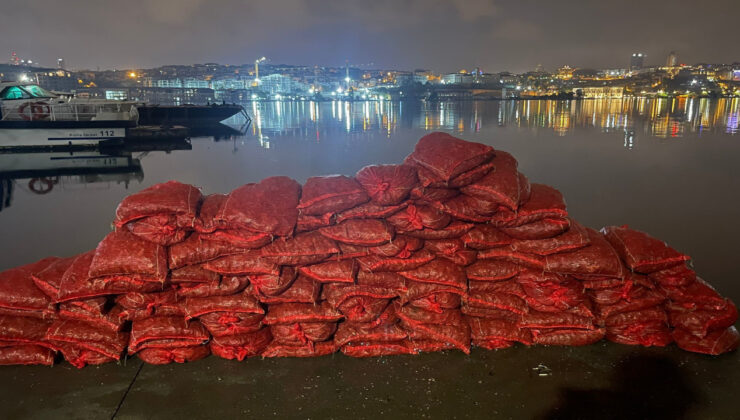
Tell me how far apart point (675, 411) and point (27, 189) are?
14286mm

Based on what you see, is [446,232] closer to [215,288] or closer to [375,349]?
[375,349]

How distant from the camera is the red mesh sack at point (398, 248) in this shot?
3.50 meters

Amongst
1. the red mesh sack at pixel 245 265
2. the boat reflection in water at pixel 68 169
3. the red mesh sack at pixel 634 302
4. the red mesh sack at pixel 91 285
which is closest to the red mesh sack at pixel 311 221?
the red mesh sack at pixel 245 265

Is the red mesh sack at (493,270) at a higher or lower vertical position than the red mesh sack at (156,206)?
lower

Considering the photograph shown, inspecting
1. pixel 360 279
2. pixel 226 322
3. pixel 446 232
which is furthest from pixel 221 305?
pixel 446 232

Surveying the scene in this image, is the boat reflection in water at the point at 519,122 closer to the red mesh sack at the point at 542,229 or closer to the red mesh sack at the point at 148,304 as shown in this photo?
the red mesh sack at the point at 542,229

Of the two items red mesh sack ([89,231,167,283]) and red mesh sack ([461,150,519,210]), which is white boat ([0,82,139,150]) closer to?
red mesh sack ([89,231,167,283])

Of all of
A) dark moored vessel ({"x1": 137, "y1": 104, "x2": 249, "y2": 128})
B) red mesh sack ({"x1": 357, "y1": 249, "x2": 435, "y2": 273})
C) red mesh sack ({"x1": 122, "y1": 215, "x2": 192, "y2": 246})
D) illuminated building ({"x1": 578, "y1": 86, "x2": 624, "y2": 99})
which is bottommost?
red mesh sack ({"x1": 357, "y1": 249, "x2": 435, "y2": 273})

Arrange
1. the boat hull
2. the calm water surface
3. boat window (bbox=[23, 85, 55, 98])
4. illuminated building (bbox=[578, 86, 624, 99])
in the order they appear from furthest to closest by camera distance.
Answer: illuminated building (bbox=[578, 86, 624, 99]) < boat window (bbox=[23, 85, 55, 98]) < the boat hull < the calm water surface

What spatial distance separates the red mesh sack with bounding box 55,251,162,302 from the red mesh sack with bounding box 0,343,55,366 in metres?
0.49

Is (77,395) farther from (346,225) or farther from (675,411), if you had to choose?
(675,411)

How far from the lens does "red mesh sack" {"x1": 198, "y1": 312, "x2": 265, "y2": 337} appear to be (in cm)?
341

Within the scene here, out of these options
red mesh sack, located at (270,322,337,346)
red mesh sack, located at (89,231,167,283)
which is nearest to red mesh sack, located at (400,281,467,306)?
red mesh sack, located at (270,322,337,346)

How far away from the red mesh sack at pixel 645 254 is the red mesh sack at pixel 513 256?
0.78 meters
